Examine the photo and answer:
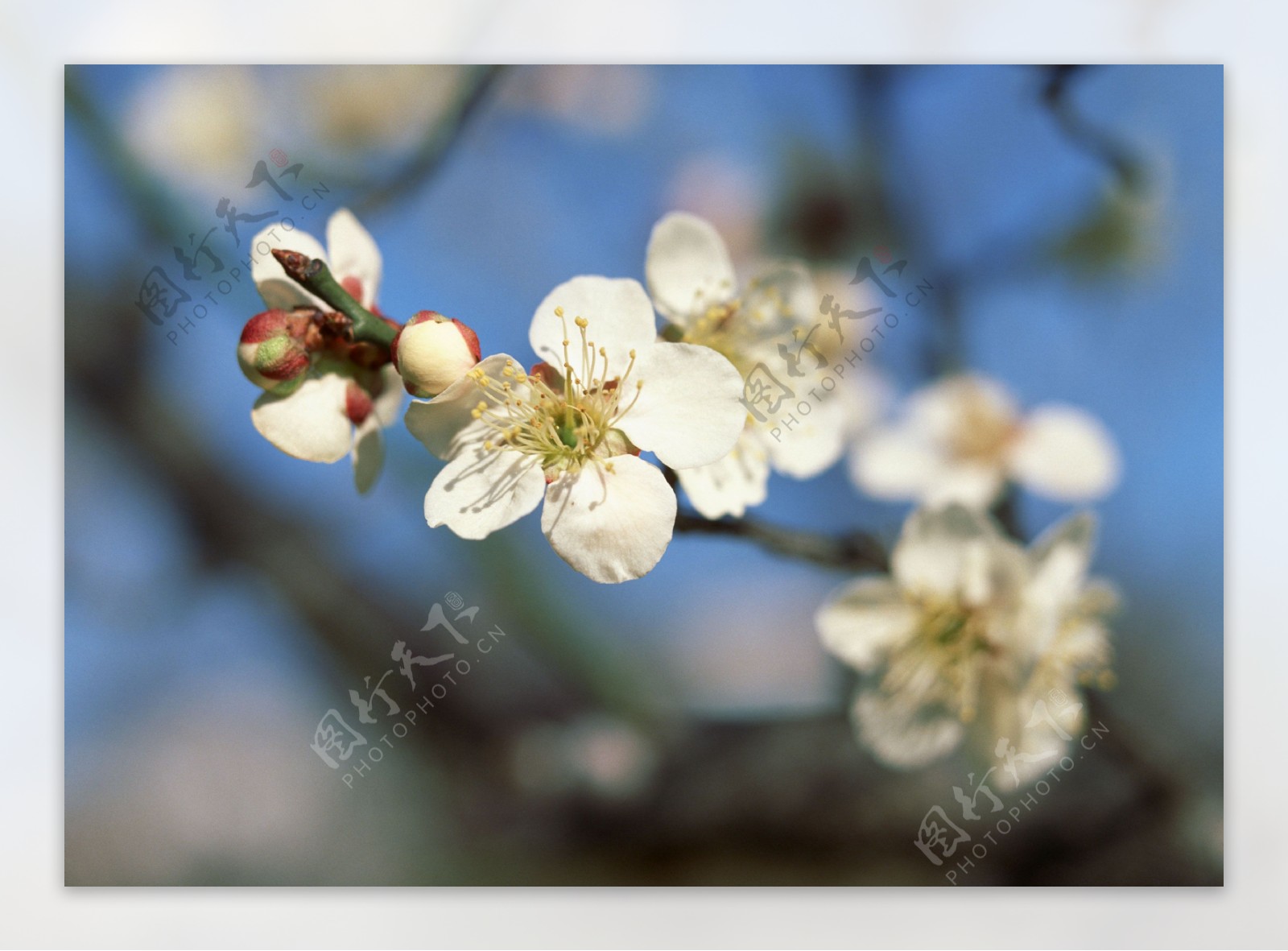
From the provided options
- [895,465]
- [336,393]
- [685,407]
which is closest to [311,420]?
[336,393]

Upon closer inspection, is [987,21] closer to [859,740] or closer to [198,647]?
[859,740]

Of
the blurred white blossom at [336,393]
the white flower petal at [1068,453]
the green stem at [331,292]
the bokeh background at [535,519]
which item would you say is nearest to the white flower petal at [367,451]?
the blurred white blossom at [336,393]

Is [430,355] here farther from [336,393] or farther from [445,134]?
[445,134]

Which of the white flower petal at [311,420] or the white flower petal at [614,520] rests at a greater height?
the white flower petal at [311,420]

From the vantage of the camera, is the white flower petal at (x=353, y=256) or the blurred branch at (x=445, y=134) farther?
the blurred branch at (x=445, y=134)

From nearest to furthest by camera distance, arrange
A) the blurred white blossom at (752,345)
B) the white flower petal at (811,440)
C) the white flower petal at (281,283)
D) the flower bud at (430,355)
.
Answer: the flower bud at (430,355) < the white flower petal at (281,283) < the blurred white blossom at (752,345) < the white flower petal at (811,440)

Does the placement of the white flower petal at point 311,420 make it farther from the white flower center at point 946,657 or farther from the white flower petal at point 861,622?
the white flower center at point 946,657

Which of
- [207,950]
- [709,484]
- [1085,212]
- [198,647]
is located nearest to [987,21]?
[1085,212]

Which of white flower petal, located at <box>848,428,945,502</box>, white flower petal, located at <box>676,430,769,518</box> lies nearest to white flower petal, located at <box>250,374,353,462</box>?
white flower petal, located at <box>676,430,769,518</box>
